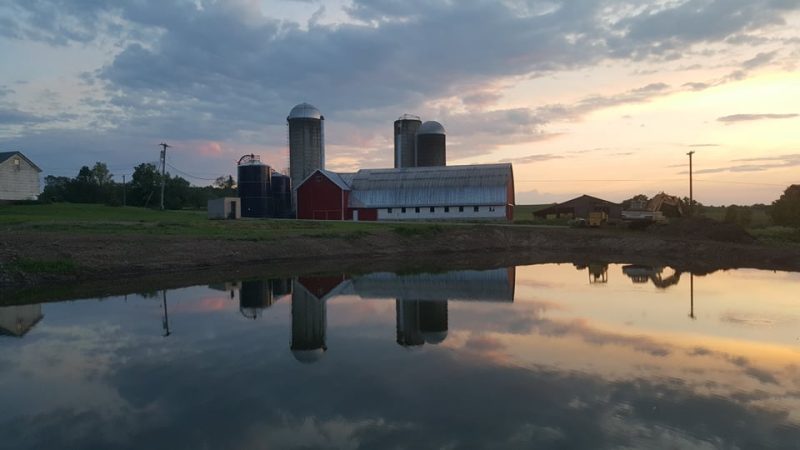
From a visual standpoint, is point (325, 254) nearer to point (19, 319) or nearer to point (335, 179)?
point (19, 319)

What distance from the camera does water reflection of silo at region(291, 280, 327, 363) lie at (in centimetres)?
1328

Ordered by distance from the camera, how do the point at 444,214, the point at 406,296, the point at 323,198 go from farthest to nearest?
the point at 323,198
the point at 444,214
the point at 406,296

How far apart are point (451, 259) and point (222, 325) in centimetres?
2314

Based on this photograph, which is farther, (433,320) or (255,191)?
(255,191)

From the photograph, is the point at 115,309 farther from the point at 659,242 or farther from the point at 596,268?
the point at 659,242

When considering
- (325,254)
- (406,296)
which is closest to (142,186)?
(325,254)

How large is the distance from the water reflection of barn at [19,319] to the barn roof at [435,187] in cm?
4156

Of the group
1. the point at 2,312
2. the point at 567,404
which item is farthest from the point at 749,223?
the point at 2,312

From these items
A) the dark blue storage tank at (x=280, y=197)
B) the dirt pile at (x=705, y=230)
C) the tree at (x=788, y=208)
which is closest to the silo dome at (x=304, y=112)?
the dark blue storage tank at (x=280, y=197)

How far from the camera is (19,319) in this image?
17281 millimetres

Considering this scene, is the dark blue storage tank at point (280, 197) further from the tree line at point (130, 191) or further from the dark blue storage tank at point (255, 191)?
the tree line at point (130, 191)

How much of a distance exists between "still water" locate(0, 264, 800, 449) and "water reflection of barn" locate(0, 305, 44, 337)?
0.11 metres

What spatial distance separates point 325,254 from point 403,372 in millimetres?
25630

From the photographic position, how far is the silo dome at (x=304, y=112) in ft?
204
